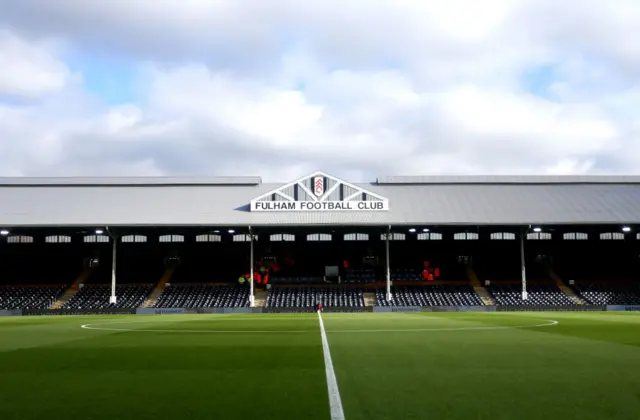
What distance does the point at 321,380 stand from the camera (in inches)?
424

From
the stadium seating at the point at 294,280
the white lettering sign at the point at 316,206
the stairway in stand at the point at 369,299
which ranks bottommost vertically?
the stairway in stand at the point at 369,299

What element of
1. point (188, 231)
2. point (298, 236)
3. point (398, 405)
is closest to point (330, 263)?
point (298, 236)

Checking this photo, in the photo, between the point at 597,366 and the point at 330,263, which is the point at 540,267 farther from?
the point at 597,366

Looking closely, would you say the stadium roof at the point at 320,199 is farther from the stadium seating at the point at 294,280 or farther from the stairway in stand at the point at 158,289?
the stadium seating at the point at 294,280

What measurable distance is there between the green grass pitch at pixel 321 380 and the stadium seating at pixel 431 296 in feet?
144

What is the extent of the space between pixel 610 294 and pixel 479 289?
12.6m

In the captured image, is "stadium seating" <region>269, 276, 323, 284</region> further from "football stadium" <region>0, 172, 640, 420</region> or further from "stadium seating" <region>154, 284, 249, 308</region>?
"stadium seating" <region>154, 284, 249, 308</region>

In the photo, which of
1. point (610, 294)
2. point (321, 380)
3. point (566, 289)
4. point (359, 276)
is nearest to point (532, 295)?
point (566, 289)

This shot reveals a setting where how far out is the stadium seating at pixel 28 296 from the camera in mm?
62559

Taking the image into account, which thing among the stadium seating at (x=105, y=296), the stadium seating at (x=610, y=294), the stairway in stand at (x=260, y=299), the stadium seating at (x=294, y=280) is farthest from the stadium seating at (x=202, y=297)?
the stadium seating at (x=610, y=294)

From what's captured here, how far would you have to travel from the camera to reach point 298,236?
74.1 m

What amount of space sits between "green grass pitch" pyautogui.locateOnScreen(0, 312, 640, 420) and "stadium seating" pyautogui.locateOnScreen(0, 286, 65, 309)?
4901 cm

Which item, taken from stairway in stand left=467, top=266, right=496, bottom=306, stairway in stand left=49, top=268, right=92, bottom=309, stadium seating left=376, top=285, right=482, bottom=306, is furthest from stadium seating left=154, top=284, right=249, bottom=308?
stairway in stand left=467, top=266, right=496, bottom=306

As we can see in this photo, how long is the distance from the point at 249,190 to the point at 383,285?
18111 mm
